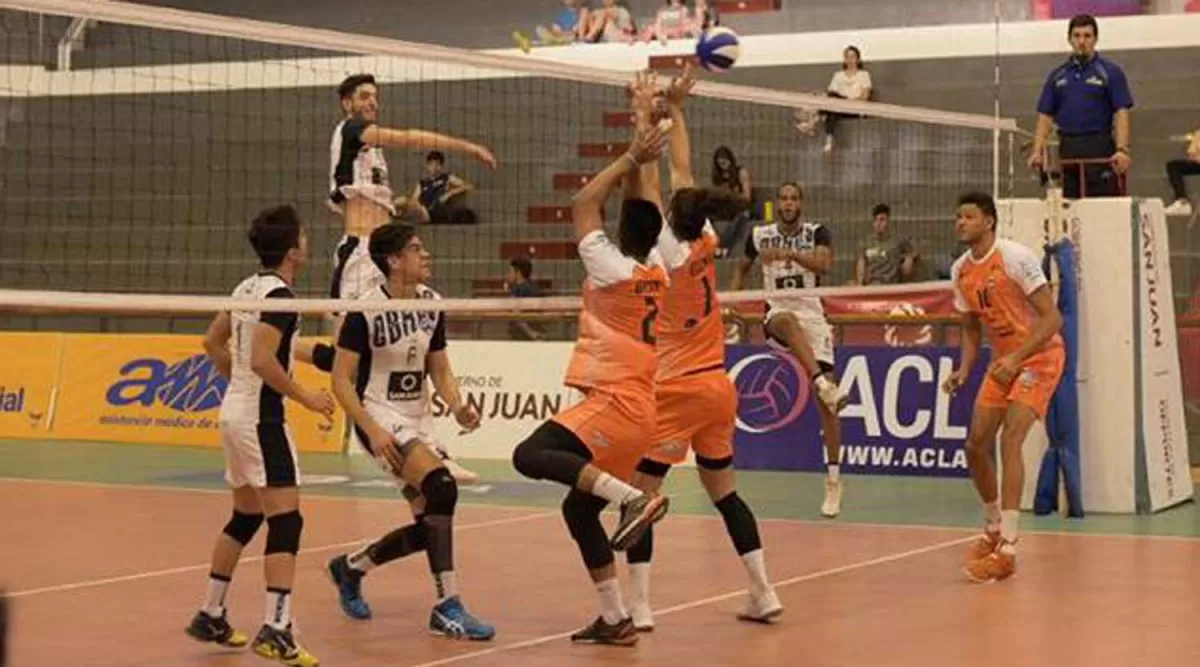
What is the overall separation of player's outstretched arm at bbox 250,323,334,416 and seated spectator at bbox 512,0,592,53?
19.3 metres

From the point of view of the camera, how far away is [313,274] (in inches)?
995

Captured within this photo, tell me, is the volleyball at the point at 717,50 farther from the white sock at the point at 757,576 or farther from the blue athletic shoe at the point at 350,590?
the blue athletic shoe at the point at 350,590

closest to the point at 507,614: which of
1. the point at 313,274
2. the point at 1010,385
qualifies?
the point at 1010,385

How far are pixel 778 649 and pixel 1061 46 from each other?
16.9 metres

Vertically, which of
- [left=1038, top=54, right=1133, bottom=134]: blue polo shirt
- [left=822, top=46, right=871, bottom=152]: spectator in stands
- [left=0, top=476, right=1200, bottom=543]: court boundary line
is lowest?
[left=0, top=476, right=1200, bottom=543]: court boundary line

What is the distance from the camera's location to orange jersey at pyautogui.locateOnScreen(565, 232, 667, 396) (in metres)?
8.89

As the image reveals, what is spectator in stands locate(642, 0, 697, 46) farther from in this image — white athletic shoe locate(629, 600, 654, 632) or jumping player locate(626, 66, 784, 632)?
white athletic shoe locate(629, 600, 654, 632)

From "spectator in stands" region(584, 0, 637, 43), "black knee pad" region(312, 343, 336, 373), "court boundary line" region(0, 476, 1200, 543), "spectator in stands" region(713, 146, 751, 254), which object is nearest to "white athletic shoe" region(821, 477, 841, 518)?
"court boundary line" region(0, 476, 1200, 543)

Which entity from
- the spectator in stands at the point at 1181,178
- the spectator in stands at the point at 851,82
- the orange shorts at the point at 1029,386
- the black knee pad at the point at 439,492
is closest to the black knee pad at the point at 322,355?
the black knee pad at the point at 439,492

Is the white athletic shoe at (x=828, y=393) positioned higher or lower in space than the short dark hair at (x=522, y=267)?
lower

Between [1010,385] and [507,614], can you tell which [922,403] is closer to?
[1010,385]

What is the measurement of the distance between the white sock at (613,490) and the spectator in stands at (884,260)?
39.6 feet

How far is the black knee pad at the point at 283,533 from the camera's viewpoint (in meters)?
8.48

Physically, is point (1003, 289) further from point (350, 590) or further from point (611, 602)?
point (350, 590)
